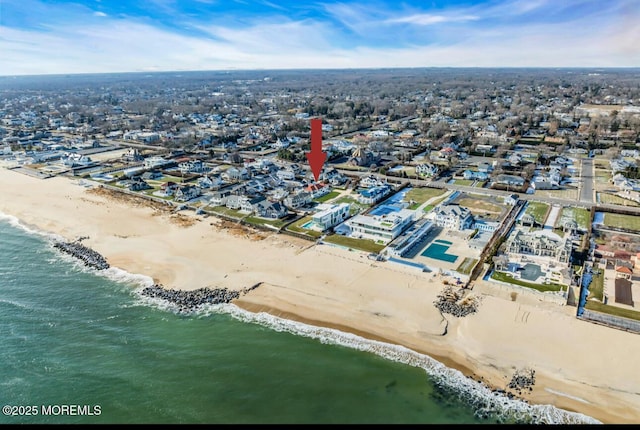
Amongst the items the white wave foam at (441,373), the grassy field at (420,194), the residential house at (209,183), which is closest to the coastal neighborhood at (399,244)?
the white wave foam at (441,373)

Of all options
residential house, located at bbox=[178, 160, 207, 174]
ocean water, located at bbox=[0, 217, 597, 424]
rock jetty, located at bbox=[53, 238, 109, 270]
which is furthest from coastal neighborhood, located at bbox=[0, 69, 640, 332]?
rock jetty, located at bbox=[53, 238, 109, 270]

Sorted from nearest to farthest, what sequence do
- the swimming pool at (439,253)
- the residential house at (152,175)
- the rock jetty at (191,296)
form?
1. the rock jetty at (191,296)
2. the swimming pool at (439,253)
3. the residential house at (152,175)

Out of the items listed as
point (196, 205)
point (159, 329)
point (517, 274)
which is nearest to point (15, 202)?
point (196, 205)

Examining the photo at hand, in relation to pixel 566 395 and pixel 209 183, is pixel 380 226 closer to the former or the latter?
pixel 566 395

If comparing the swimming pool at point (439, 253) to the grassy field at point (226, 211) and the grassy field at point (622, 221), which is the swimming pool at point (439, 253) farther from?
the grassy field at point (226, 211)

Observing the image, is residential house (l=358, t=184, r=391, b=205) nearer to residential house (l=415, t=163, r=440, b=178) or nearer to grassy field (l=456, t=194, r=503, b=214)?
grassy field (l=456, t=194, r=503, b=214)

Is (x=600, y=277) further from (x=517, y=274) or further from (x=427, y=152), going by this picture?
(x=427, y=152)
